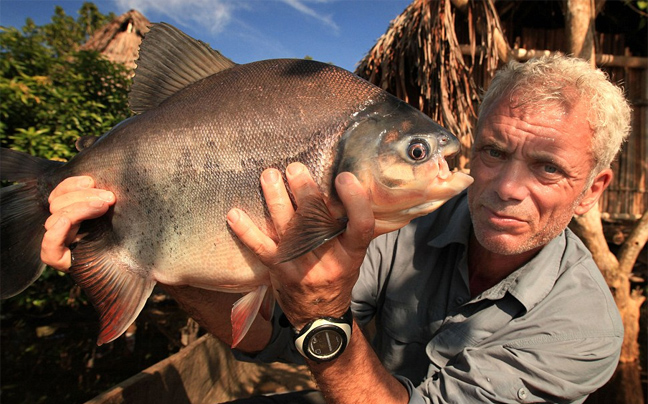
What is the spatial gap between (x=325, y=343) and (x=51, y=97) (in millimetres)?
5081

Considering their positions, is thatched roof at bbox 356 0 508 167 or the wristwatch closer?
the wristwatch

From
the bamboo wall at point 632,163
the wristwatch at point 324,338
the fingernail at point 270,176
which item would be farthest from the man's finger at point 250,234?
the bamboo wall at point 632,163

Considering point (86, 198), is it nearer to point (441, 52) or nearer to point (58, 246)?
point (58, 246)

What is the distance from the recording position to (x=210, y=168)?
5.23ft

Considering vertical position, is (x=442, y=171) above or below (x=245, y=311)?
above

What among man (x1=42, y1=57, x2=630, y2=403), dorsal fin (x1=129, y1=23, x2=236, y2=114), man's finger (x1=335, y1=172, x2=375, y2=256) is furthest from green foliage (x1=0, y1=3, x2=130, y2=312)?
man's finger (x1=335, y1=172, x2=375, y2=256)

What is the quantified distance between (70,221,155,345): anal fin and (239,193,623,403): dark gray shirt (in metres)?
0.98

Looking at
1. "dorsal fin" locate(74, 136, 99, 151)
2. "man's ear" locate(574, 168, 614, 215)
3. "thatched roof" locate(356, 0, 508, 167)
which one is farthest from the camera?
"thatched roof" locate(356, 0, 508, 167)

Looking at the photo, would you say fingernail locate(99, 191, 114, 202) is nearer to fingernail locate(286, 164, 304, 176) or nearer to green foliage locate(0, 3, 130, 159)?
fingernail locate(286, 164, 304, 176)

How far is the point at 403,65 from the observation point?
6.03 m

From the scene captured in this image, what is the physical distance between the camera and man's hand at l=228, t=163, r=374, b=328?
4.79 ft

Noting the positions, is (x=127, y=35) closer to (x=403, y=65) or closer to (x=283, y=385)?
(x=403, y=65)

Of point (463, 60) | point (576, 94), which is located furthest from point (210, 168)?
point (463, 60)

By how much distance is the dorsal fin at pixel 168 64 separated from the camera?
5.85ft
